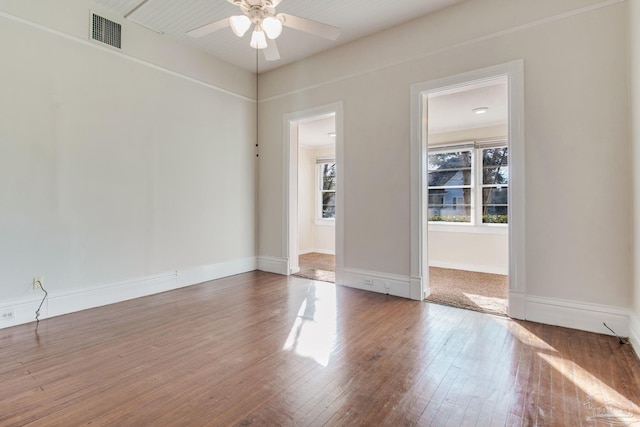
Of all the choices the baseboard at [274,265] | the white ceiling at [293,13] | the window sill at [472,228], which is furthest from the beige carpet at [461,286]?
the white ceiling at [293,13]

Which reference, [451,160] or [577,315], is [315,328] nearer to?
[577,315]

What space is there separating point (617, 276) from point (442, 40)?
2.84 meters

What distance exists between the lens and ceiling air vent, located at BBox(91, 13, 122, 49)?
11.1ft

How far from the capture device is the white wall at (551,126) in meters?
2.70

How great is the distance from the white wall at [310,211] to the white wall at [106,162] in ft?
9.26

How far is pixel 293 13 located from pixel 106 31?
206 centimetres

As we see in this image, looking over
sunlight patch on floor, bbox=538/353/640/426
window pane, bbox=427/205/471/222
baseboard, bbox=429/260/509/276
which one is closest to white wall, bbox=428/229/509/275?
baseboard, bbox=429/260/509/276

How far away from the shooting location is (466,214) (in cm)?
603

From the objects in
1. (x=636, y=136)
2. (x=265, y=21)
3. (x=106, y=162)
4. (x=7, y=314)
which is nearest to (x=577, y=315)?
(x=636, y=136)

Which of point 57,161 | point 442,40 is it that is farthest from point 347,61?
point 57,161

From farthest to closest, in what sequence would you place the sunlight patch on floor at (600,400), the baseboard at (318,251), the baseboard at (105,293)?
the baseboard at (318,251) → the baseboard at (105,293) → the sunlight patch on floor at (600,400)

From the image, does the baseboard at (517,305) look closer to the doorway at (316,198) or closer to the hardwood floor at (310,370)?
the hardwood floor at (310,370)

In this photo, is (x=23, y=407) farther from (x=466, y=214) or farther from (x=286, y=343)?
(x=466, y=214)

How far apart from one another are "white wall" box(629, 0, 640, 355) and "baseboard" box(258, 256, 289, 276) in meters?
3.88
